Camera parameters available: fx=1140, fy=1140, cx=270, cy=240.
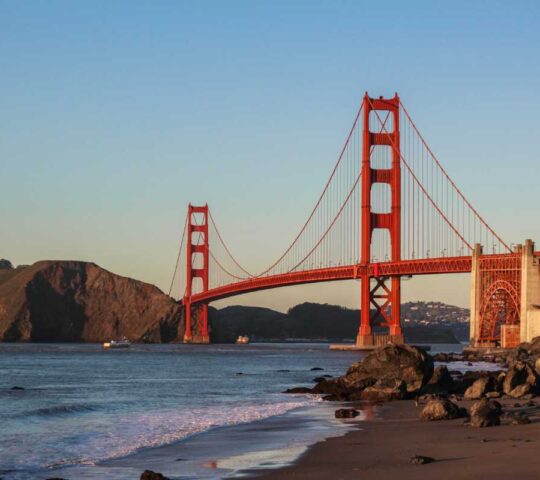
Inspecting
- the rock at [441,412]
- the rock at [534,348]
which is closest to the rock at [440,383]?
the rock at [441,412]

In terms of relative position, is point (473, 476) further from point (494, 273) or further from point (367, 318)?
point (367, 318)

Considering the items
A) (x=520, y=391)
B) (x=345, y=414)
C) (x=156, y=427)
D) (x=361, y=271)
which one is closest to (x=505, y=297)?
(x=361, y=271)

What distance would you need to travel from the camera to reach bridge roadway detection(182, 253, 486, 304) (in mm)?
88312

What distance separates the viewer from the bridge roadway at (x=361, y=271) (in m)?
88.3

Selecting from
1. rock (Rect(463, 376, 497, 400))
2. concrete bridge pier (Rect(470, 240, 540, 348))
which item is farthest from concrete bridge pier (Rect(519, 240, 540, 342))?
rock (Rect(463, 376, 497, 400))

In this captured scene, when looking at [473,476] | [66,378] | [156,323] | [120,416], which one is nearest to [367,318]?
[66,378]

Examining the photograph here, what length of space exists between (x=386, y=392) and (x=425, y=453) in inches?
649

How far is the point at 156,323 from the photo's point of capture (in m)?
192

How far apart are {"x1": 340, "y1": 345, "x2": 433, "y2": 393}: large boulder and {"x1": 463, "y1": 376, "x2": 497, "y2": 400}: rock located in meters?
2.18

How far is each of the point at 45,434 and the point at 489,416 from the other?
1136 cm

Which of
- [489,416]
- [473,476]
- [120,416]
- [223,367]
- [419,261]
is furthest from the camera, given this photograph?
[419,261]

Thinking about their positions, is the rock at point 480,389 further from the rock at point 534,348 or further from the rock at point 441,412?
the rock at point 534,348

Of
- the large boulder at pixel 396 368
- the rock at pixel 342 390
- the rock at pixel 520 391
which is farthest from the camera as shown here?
the rock at pixel 342 390

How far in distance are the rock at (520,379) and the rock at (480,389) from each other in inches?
16.9
